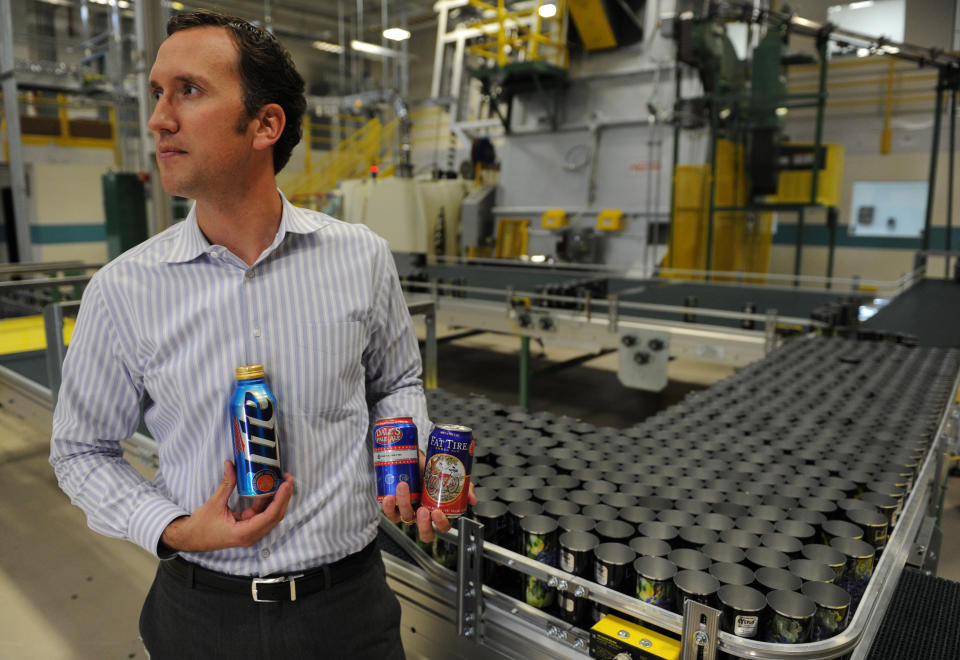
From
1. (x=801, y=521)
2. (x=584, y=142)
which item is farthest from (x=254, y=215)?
(x=584, y=142)

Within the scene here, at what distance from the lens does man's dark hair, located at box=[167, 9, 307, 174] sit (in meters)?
1.00

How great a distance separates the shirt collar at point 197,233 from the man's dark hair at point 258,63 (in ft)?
0.44

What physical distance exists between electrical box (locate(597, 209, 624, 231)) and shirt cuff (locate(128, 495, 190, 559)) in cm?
804

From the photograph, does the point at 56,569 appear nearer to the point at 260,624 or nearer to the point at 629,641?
the point at 260,624

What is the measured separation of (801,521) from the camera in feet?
5.21

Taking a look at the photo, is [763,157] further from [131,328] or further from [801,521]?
[131,328]

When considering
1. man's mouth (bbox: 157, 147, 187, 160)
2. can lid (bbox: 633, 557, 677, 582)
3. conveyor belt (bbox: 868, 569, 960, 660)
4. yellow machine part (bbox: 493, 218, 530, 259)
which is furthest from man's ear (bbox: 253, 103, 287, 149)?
yellow machine part (bbox: 493, 218, 530, 259)

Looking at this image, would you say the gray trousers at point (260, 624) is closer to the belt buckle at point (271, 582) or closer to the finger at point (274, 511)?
the belt buckle at point (271, 582)

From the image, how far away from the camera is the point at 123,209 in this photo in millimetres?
7680

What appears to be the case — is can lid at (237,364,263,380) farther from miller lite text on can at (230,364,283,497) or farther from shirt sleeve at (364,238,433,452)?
shirt sleeve at (364,238,433,452)

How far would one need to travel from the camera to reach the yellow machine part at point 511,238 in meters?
9.68

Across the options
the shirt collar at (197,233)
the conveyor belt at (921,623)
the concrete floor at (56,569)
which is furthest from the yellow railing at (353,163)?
the shirt collar at (197,233)

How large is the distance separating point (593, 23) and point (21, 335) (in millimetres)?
7158

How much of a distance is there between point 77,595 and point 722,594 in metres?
2.79
